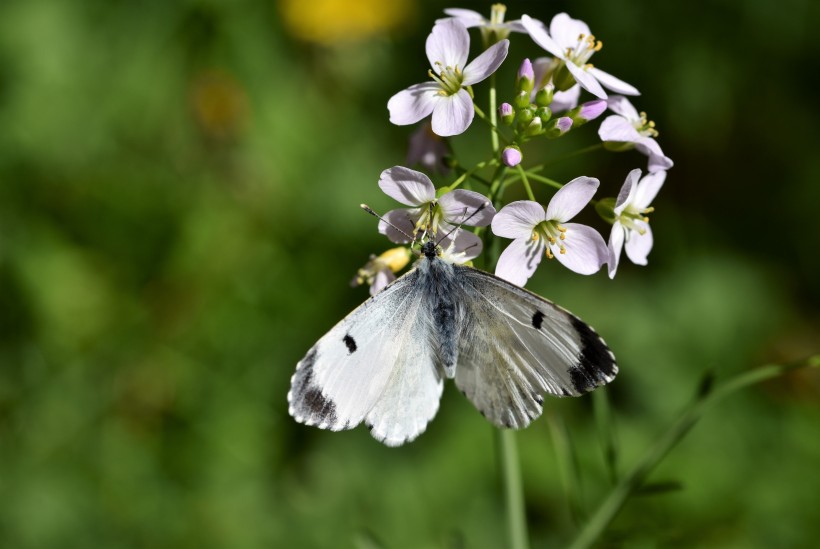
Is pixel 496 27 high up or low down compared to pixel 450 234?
up

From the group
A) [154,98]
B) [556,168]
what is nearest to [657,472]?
[556,168]

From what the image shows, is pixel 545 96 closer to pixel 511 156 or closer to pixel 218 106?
pixel 511 156

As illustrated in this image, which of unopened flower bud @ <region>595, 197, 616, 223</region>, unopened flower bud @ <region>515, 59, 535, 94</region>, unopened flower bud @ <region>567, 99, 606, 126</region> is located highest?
unopened flower bud @ <region>515, 59, 535, 94</region>

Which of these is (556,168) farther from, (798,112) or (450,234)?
(450,234)

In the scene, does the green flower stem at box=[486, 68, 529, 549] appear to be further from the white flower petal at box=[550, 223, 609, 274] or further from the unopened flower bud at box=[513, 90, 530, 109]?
the white flower petal at box=[550, 223, 609, 274]

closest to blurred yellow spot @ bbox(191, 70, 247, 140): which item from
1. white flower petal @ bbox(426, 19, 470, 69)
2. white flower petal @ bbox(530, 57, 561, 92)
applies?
white flower petal @ bbox(530, 57, 561, 92)

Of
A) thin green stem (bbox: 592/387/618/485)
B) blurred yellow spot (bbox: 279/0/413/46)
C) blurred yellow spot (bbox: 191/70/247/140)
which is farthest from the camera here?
blurred yellow spot (bbox: 279/0/413/46)
